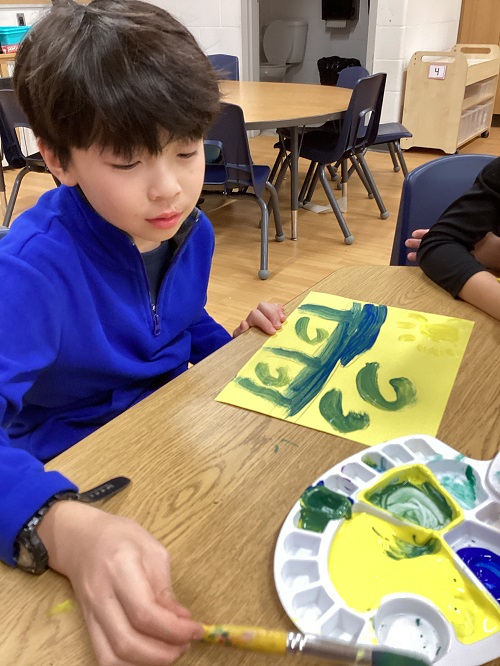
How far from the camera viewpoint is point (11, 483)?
50cm

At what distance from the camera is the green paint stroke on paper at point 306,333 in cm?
83

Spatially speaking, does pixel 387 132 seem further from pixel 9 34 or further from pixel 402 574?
pixel 402 574

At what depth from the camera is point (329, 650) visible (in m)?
0.37

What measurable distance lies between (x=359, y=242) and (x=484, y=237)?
1855mm

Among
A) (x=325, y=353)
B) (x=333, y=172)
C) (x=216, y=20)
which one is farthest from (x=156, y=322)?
(x=216, y=20)

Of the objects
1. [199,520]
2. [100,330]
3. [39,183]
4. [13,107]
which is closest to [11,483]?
[199,520]

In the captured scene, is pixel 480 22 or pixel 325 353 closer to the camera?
pixel 325 353

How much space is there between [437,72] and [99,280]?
4.10 meters

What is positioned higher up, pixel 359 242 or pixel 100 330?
pixel 100 330

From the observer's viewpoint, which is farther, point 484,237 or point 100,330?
point 484,237

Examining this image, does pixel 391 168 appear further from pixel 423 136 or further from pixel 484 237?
pixel 484 237

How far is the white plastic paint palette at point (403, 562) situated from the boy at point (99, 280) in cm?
11

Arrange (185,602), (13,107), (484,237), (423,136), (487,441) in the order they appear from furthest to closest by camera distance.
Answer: (423,136)
(13,107)
(484,237)
(487,441)
(185,602)

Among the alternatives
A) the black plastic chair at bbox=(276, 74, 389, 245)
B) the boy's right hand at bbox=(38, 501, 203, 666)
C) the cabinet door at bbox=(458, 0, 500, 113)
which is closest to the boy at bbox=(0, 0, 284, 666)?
the boy's right hand at bbox=(38, 501, 203, 666)
